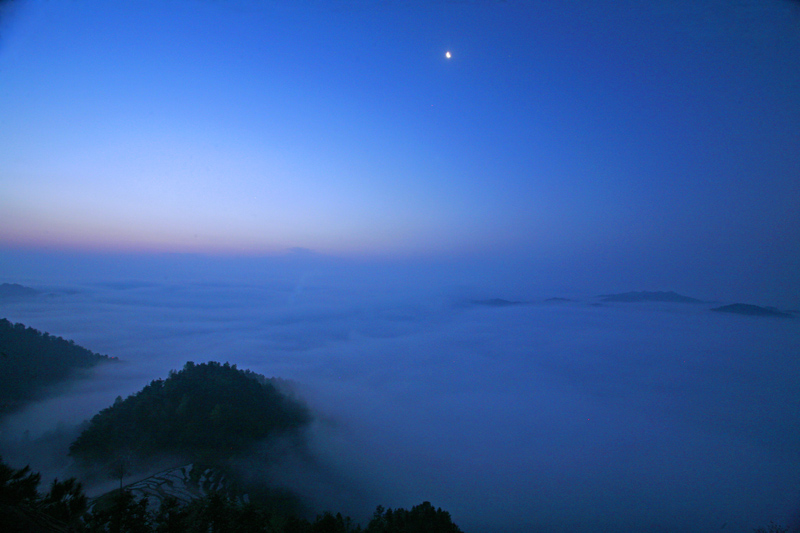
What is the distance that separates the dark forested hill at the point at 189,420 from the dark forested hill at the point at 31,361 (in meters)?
8.90

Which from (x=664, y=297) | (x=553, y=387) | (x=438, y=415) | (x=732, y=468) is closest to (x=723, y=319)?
(x=664, y=297)

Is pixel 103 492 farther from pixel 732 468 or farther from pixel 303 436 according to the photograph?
pixel 732 468

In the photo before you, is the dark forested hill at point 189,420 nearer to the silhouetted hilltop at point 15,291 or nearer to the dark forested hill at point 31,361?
the dark forested hill at point 31,361

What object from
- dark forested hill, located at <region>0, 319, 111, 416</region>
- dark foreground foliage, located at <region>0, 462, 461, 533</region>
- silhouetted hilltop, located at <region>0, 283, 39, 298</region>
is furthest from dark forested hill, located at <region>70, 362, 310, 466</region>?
silhouetted hilltop, located at <region>0, 283, 39, 298</region>

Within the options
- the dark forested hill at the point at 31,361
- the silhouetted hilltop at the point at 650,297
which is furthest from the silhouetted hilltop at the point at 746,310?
the dark forested hill at the point at 31,361

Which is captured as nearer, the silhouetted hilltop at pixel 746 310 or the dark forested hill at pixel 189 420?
the dark forested hill at pixel 189 420

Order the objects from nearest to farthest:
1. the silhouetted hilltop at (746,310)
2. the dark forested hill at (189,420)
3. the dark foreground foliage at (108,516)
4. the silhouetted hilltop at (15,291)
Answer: the dark foreground foliage at (108,516)
the dark forested hill at (189,420)
the silhouetted hilltop at (15,291)
the silhouetted hilltop at (746,310)

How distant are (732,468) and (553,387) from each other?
22.8 metres

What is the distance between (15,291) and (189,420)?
24.6 m

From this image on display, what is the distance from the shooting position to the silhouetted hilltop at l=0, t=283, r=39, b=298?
23.4 metres

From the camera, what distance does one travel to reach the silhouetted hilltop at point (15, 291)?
23.4m

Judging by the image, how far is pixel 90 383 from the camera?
30.4 metres

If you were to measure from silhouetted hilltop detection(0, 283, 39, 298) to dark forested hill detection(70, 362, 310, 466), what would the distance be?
13932mm

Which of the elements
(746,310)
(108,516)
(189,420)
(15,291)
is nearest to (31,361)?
(15,291)
